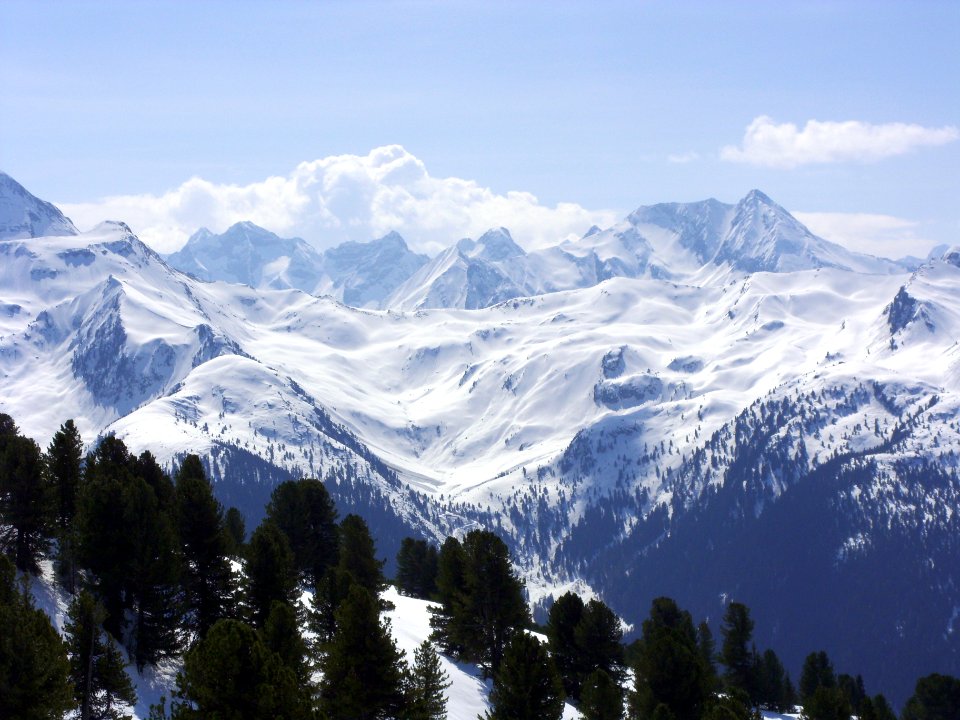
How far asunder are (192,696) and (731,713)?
2917 centimetres

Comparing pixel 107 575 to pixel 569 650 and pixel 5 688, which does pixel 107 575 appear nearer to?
pixel 5 688

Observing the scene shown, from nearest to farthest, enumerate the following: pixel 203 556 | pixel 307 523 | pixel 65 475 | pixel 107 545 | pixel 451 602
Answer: pixel 107 545
pixel 203 556
pixel 65 475
pixel 451 602
pixel 307 523

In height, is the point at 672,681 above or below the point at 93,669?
below

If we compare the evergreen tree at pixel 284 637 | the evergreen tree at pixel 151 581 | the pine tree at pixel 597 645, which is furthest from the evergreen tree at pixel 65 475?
the pine tree at pixel 597 645

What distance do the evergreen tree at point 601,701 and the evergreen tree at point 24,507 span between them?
3681cm

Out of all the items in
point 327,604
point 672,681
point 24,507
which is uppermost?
point 24,507

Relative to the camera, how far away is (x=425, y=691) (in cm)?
5806

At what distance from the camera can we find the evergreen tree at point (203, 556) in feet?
209

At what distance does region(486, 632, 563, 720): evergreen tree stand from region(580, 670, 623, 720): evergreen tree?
4968mm

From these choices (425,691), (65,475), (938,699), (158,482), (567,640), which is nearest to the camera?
(425,691)

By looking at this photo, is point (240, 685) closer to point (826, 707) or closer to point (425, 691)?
point (425, 691)

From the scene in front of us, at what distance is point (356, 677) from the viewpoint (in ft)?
172

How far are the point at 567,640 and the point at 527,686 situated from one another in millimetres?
20998

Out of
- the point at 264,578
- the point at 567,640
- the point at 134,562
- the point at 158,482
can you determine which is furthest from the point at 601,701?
the point at 158,482
